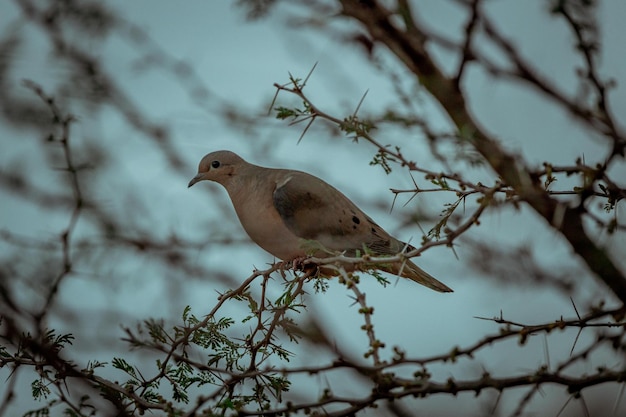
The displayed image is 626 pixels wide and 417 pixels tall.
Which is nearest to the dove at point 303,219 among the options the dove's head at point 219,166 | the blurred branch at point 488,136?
the dove's head at point 219,166

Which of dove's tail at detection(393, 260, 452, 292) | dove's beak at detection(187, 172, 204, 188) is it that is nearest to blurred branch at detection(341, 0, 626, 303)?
dove's tail at detection(393, 260, 452, 292)

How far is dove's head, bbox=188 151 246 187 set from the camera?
9.66 ft

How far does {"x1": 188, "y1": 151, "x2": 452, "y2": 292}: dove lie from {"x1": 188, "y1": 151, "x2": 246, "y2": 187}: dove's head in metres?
0.11

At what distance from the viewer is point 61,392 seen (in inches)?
53.0

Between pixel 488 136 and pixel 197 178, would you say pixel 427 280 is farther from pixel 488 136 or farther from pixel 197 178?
pixel 488 136

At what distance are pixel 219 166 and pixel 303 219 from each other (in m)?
0.52

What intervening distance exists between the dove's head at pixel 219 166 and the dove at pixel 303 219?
11cm

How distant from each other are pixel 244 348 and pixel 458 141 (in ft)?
2.46

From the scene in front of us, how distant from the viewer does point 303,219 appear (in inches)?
102

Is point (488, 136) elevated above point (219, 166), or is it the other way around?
point (219, 166)

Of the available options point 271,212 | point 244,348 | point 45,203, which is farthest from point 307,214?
point 45,203

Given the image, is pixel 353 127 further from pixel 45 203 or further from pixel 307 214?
pixel 307 214

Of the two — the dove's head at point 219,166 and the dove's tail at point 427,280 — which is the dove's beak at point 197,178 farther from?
the dove's tail at point 427,280

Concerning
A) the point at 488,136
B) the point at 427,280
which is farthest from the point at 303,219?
the point at 488,136
